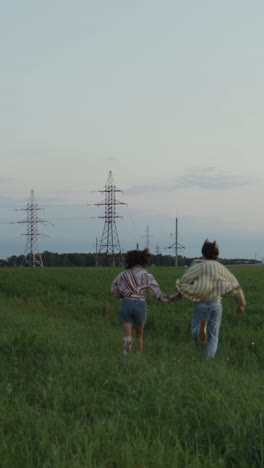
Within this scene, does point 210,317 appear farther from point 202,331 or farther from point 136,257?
point 136,257

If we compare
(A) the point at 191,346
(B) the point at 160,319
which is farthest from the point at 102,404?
(B) the point at 160,319

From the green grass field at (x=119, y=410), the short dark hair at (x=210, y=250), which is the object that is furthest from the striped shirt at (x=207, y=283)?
the green grass field at (x=119, y=410)

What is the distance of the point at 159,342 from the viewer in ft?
37.5

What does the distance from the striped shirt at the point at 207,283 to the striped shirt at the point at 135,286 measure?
1.13 ft

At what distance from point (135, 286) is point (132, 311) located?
1.17 feet

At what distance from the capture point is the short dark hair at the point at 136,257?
9289mm

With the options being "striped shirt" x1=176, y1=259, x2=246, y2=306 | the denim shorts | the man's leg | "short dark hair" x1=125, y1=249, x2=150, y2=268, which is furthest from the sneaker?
"short dark hair" x1=125, y1=249, x2=150, y2=268

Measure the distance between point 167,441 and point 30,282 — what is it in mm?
24503

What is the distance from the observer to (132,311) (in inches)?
358

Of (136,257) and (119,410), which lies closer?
(119,410)

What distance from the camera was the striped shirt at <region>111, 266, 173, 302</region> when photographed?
9.11 metres

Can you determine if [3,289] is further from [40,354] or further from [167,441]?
[167,441]

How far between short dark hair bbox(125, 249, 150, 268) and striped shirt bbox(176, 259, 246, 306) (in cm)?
65

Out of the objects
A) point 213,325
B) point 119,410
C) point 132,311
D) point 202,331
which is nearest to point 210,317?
point 213,325
